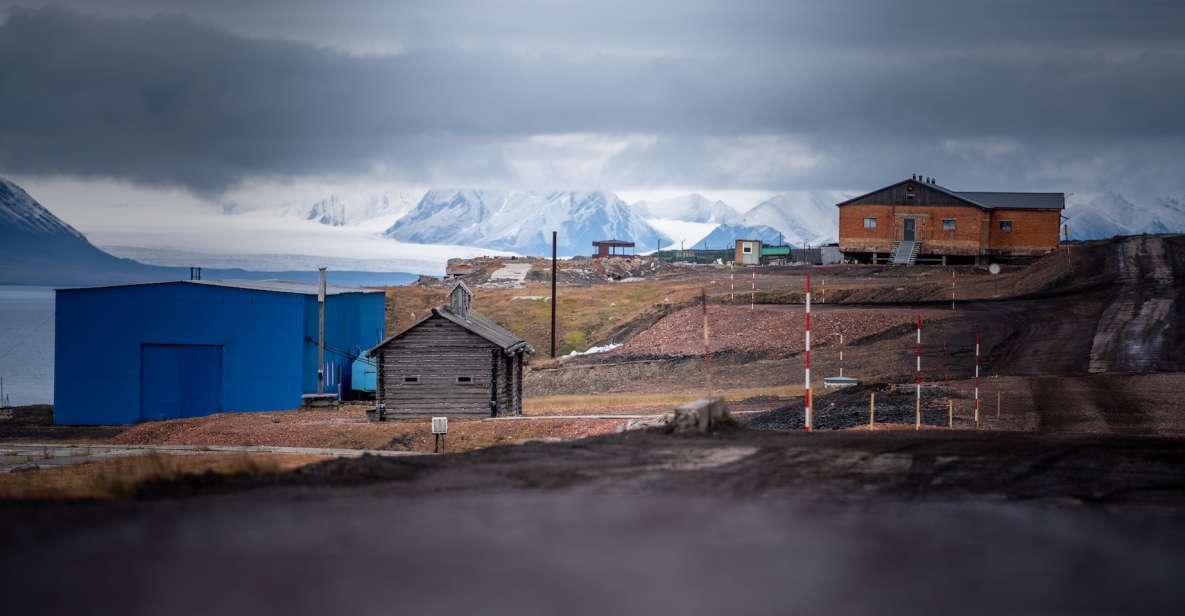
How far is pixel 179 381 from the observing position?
52000 mm

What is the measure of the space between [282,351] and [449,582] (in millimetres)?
42988

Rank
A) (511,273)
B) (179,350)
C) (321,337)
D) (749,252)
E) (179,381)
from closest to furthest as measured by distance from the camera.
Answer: (321,337)
(179,350)
(179,381)
(511,273)
(749,252)

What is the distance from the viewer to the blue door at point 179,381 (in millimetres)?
51500

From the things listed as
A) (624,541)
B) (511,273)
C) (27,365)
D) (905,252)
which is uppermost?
(905,252)

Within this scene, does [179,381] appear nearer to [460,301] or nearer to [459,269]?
[460,301]

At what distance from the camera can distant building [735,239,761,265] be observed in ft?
377

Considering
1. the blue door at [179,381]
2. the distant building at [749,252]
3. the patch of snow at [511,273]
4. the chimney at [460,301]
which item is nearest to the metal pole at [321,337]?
the blue door at [179,381]

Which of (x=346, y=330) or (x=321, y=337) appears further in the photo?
(x=346, y=330)

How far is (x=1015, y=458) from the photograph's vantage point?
15984 millimetres

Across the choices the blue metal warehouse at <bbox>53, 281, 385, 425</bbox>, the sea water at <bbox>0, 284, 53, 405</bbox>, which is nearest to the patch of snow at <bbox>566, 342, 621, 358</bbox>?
the blue metal warehouse at <bbox>53, 281, 385, 425</bbox>

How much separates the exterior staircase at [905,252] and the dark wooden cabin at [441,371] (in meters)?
48.0

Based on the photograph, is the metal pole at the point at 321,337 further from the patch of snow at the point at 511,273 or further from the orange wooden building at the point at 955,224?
the patch of snow at the point at 511,273

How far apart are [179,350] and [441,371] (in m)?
17.0

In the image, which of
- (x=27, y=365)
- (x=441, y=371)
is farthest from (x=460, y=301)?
(x=27, y=365)
